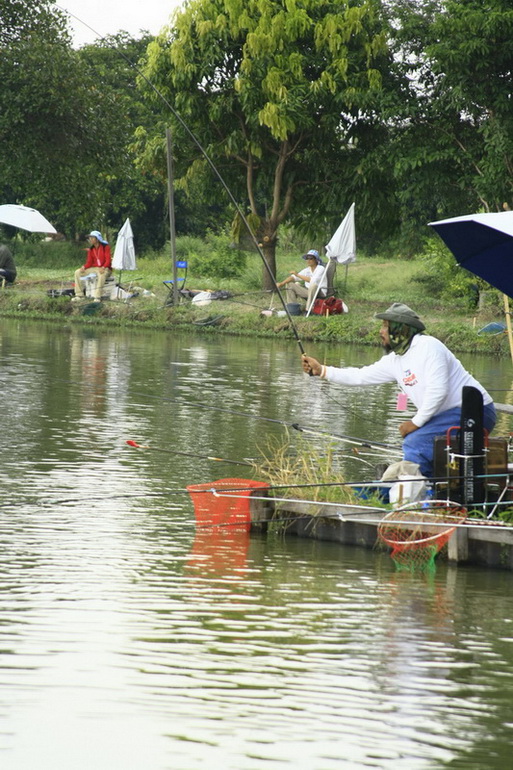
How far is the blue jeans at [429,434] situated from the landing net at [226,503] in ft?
3.46

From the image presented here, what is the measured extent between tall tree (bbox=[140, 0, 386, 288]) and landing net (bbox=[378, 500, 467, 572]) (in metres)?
27.8

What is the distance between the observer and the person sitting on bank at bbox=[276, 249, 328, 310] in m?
31.1

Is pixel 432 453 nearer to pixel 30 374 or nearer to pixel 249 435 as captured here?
pixel 249 435

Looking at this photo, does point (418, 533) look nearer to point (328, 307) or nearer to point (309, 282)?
point (328, 307)

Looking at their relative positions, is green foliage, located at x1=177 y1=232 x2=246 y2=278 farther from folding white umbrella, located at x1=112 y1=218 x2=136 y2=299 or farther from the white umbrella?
the white umbrella

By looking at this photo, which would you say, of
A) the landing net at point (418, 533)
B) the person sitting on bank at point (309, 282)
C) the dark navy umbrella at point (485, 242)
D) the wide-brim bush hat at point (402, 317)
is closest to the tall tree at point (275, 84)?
the person sitting on bank at point (309, 282)

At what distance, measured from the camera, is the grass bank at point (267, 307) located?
2983cm

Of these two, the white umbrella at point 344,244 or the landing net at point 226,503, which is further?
the white umbrella at point 344,244

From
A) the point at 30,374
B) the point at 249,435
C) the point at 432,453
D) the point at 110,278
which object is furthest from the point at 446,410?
the point at 110,278

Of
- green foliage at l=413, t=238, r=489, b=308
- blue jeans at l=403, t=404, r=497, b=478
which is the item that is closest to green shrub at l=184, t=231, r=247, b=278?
green foliage at l=413, t=238, r=489, b=308

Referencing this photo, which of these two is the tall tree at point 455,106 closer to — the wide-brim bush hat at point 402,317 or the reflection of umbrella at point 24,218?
the reflection of umbrella at point 24,218

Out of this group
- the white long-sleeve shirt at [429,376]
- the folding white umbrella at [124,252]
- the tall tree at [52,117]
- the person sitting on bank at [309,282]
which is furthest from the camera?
the folding white umbrella at [124,252]

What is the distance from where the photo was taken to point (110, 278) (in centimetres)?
3512

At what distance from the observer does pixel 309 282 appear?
31.9 meters
